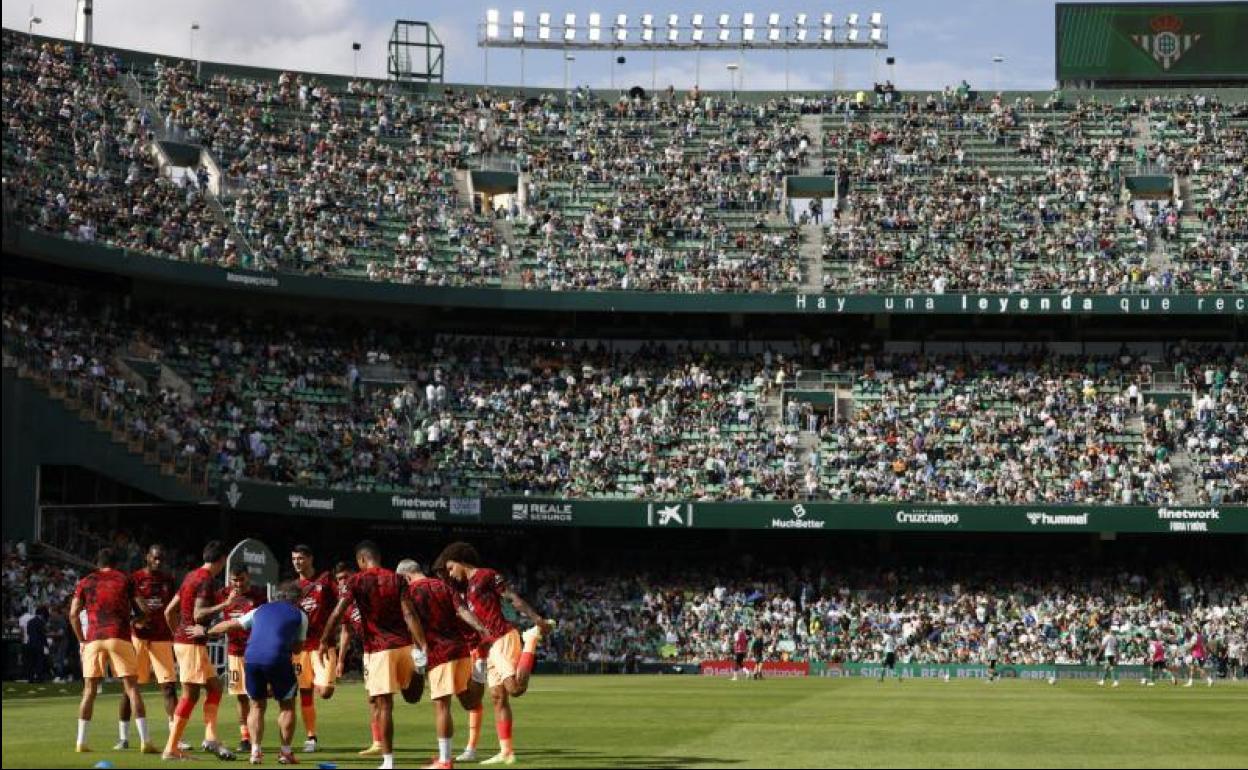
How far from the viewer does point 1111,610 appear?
60938mm

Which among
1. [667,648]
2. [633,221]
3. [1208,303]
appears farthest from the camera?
[633,221]

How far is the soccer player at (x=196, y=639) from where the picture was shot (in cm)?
2061

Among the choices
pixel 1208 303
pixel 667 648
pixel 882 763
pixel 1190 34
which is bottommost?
pixel 667 648

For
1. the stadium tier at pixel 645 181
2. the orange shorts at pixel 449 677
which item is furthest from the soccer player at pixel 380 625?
the stadium tier at pixel 645 181

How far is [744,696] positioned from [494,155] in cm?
4140

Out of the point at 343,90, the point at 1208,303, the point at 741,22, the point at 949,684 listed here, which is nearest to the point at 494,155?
the point at 343,90

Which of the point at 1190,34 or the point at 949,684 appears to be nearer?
the point at 949,684

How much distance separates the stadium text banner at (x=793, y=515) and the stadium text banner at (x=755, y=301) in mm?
8505

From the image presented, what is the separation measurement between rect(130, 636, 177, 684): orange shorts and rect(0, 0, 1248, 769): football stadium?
23.8 meters

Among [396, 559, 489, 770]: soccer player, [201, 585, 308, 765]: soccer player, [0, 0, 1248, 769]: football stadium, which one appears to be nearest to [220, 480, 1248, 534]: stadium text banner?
[0, 0, 1248, 769]: football stadium

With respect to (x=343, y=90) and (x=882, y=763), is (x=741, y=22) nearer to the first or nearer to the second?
(x=343, y=90)

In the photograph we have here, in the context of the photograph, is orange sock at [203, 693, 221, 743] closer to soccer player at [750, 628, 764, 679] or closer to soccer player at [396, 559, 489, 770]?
soccer player at [396, 559, 489, 770]

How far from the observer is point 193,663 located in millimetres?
21031

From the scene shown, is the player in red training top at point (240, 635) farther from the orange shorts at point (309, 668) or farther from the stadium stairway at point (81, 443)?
the stadium stairway at point (81, 443)
